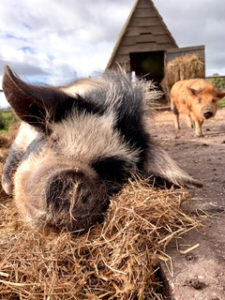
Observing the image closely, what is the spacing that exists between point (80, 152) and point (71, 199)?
0.27 metres

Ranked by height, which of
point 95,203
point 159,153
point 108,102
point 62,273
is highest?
point 108,102

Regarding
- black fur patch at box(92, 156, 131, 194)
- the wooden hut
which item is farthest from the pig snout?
the wooden hut

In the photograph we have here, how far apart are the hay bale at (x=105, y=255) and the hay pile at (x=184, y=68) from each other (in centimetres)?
857

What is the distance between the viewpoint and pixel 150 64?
12.3 meters

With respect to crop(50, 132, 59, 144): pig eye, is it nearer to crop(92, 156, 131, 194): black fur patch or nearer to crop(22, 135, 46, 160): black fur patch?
crop(22, 135, 46, 160): black fur patch

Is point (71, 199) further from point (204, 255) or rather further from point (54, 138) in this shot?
point (204, 255)

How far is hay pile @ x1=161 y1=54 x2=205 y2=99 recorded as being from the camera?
32.0ft

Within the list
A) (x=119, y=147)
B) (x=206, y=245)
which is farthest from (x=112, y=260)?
(x=119, y=147)

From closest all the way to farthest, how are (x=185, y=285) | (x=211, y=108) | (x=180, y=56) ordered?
(x=185, y=285), (x=211, y=108), (x=180, y=56)

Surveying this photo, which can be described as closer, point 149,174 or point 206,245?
point 206,245

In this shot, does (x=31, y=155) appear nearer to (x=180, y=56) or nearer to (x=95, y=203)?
(x=95, y=203)

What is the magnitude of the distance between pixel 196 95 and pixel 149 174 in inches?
166

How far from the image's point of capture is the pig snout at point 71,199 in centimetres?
142

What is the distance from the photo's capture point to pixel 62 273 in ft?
4.39
